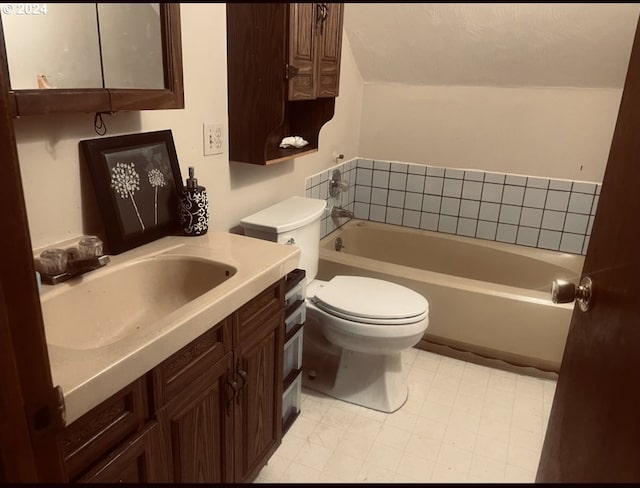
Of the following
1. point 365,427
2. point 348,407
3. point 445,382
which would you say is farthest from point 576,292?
point 445,382

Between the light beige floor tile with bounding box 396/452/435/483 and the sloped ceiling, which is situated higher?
the sloped ceiling

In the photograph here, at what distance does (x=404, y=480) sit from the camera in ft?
5.80

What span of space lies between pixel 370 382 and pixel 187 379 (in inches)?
46.4

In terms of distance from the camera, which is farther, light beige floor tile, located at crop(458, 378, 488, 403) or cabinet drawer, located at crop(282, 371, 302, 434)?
light beige floor tile, located at crop(458, 378, 488, 403)

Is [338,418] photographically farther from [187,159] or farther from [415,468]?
[187,159]

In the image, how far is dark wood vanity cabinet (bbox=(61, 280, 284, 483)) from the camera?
95 centimetres

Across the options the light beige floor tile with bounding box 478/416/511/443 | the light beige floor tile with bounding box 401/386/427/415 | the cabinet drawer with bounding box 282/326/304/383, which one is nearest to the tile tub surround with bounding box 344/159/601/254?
the cabinet drawer with bounding box 282/326/304/383

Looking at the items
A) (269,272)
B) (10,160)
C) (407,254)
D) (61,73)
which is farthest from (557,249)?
(10,160)

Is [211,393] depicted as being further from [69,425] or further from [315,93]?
[315,93]

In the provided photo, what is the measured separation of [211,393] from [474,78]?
2309mm

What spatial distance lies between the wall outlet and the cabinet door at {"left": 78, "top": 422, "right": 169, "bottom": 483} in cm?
101

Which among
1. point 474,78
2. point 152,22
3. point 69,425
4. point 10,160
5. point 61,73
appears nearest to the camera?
point 10,160

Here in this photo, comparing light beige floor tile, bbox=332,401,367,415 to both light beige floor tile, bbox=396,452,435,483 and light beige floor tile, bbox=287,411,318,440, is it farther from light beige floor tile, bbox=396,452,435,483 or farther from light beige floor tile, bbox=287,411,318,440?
light beige floor tile, bbox=396,452,435,483

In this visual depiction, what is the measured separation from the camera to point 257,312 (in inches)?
56.4
